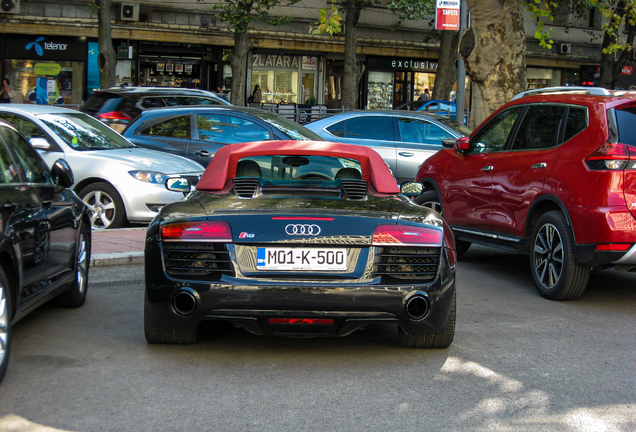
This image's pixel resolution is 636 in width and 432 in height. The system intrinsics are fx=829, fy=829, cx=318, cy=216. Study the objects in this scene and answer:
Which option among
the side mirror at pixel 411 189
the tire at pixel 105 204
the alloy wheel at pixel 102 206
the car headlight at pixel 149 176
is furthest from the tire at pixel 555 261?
the alloy wheel at pixel 102 206

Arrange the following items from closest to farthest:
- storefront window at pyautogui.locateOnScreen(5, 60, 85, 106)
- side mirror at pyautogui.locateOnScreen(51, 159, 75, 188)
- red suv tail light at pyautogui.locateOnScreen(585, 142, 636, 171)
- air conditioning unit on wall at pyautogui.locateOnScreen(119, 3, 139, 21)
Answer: side mirror at pyautogui.locateOnScreen(51, 159, 75, 188)
red suv tail light at pyautogui.locateOnScreen(585, 142, 636, 171)
storefront window at pyautogui.locateOnScreen(5, 60, 85, 106)
air conditioning unit on wall at pyautogui.locateOnScreen(119, 3, 139, 21)

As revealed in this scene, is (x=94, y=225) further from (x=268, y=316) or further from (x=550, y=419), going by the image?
(x=550, y=419)

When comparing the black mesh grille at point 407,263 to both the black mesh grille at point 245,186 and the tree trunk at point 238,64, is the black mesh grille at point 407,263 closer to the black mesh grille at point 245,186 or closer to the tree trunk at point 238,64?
the black mesh grille at point 245,186

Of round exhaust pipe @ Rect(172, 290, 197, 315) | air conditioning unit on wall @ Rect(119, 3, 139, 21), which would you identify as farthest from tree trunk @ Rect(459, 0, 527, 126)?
air conditioning unit on wall @ Rect(119, 3, 139, 21)

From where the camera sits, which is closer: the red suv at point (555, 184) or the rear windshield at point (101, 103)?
the red suv at point (555, 184)

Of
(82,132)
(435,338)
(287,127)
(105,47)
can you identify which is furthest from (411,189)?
(105,47)

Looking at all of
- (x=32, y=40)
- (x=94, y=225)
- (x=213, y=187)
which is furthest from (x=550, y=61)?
(x=213, y=187)

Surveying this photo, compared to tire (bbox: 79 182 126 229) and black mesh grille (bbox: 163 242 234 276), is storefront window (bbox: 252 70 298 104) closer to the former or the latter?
tire (bbox: 79 182 126 229)

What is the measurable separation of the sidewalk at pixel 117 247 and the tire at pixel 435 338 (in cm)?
398

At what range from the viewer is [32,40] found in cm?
3098

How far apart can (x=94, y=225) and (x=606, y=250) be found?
6421mm

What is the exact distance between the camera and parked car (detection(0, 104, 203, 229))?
10234 millimetres

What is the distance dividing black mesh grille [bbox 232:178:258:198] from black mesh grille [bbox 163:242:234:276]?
0.62 metres

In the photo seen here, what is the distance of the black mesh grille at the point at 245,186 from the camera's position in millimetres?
5172
